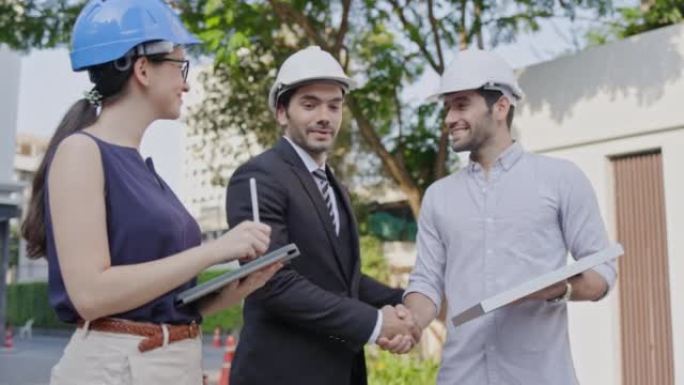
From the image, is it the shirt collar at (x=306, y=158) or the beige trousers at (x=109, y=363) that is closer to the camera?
the beige trousers at (x=109, y=363)

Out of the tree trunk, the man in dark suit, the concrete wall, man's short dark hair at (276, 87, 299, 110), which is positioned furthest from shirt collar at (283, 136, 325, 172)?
the tree trunk

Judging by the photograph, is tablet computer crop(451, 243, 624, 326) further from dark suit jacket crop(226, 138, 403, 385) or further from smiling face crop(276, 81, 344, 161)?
smiling face crop(276, 81, 344, 161)

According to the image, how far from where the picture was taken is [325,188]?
2799 millimetres

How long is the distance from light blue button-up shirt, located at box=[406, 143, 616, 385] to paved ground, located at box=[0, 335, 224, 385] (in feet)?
→ 23.3

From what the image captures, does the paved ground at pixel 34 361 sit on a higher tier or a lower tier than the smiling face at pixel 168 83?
lower

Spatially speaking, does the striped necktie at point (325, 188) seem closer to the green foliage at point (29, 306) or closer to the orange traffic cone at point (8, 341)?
the orange traffic cone at point (8, 341)

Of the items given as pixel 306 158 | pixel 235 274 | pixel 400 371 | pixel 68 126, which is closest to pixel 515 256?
pixel 306 158

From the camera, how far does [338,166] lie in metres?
15.9

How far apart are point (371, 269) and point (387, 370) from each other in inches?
224

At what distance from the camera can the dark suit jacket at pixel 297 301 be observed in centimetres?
252

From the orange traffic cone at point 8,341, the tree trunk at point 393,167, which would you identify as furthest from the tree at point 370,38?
the orange traffic cone at point 8,341

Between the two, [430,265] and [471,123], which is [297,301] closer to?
[430,265]

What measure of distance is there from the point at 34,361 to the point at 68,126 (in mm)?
16513

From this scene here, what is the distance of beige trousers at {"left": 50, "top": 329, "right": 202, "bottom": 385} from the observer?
1769mm
